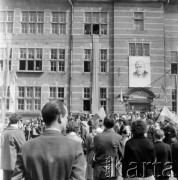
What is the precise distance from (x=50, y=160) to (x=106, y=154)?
2.95 meters

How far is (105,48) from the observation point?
26609 millimetres

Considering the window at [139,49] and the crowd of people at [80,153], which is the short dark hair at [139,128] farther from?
the window at [139,49]

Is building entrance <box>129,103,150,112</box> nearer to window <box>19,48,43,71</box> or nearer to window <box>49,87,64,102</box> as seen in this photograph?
window <box>49,87,64,102</box>

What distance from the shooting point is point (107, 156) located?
5352 millimetres

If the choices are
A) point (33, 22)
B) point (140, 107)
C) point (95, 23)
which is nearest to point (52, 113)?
point (140, 107)

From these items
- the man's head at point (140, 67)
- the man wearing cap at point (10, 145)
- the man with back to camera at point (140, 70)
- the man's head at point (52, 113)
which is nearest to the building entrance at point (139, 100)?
the man with back to camera at point (140, 70)

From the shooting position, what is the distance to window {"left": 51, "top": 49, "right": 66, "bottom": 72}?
26659 millimetres

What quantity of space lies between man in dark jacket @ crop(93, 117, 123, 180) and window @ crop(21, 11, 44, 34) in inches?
893

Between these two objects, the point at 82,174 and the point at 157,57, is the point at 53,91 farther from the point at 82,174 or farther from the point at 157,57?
the point at 82,174

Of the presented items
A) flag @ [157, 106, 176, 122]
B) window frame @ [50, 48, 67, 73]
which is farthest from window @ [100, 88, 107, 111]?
flag @ [157, 106, 176, 122]

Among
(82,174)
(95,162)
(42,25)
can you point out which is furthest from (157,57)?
(82,174)

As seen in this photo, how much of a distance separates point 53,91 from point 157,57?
905 cm

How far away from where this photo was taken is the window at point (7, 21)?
89.1 feet

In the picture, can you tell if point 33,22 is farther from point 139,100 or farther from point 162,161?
point 162,161
